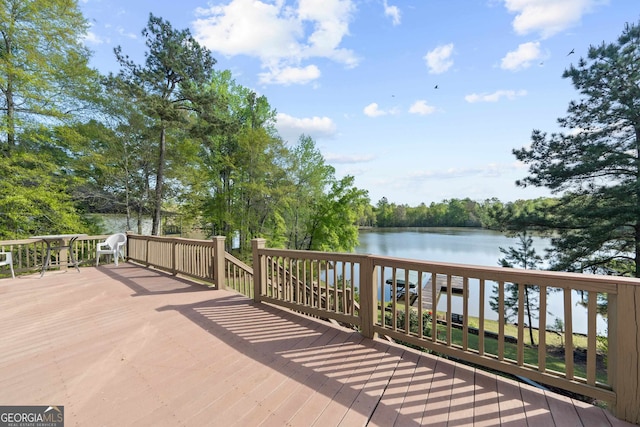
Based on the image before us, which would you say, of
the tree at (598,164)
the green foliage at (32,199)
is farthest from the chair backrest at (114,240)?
the tree at (598,164)

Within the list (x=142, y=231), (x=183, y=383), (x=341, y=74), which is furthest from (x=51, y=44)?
(x=183, y=383)

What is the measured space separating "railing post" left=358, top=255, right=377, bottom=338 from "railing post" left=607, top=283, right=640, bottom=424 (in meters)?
1.61

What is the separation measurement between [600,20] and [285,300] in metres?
9.88

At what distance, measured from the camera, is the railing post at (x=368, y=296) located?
2.75 meters

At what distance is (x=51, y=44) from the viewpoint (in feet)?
28.0

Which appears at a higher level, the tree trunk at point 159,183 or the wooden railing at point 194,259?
the tree trunk at point 159,183

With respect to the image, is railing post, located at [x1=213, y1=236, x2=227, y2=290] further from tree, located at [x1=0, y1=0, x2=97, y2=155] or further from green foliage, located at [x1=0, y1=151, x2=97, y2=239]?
tree, located at [x1=0, y1=0, x2=97, y2=155]

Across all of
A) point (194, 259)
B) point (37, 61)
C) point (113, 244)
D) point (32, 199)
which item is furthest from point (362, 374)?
point (37, 61)

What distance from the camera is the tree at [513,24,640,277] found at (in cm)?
785

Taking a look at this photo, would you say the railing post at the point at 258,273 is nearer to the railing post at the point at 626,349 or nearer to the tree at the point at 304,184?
the railing post at the point at 626,349

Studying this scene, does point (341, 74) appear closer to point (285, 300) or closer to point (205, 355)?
point (285, 300)

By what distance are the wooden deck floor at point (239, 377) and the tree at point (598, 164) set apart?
910 cm

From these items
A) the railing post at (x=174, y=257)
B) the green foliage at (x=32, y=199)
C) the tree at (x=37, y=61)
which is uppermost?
the tree at (x=37, y=61)

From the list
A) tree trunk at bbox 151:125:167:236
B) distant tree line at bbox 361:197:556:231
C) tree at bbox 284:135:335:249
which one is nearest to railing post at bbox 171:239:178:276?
tree trunk at bbox 151:125:167:236
